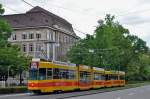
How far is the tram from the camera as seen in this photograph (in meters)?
42.8

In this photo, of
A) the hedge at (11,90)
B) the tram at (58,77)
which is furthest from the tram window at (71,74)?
the hedge at (11,90)

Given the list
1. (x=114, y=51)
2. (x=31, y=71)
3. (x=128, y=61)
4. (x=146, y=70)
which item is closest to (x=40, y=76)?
(x=31, y=71)

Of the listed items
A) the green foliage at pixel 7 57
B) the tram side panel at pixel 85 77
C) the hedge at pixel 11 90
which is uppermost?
the green foliage at pixel 7 57

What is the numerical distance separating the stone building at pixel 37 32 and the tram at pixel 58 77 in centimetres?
5747

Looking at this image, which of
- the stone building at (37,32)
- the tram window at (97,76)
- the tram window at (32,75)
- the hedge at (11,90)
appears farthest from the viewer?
the stone building at (37,32)

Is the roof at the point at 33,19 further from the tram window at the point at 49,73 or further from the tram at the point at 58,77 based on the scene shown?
the tram window at the point at 49,73

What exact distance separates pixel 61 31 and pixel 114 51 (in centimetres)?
3539

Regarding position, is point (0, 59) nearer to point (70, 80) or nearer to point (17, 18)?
point (70, 80)

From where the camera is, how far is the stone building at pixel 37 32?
394 feet

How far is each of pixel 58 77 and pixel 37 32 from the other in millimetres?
75980

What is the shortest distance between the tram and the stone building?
57.5 meters

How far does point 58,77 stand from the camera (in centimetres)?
4569

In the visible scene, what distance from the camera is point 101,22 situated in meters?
98.8

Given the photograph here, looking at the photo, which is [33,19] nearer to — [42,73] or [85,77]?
[85,77]
